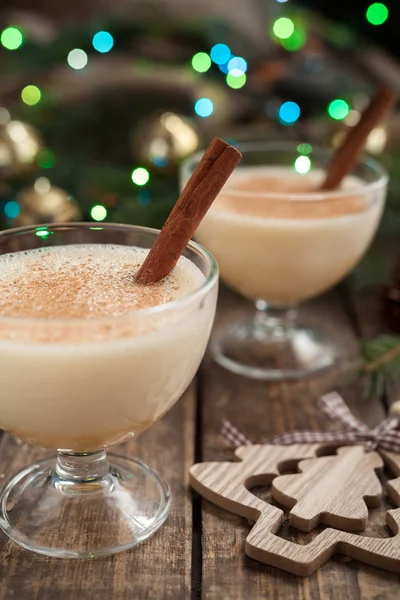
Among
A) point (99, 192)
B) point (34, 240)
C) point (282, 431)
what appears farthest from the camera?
point (99, 192)

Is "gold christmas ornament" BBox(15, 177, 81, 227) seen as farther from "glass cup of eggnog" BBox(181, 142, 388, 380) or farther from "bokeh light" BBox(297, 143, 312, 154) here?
"bokeh light" BBox(297, 143, 312, 154)

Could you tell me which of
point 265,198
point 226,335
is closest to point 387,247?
point 226,335

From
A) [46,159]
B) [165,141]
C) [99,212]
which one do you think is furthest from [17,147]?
[165,141]

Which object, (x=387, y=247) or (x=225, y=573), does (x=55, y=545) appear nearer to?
(x=225, y=573)

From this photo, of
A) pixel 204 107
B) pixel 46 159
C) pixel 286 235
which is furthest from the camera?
pixel 204 107

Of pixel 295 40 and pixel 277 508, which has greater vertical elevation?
pixel 295 40

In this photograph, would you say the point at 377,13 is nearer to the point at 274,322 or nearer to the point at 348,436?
the point at 274,322

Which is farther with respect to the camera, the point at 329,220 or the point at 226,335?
the point at 226,335
